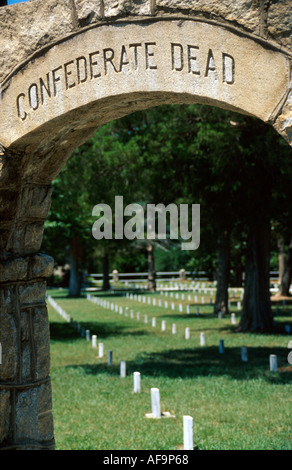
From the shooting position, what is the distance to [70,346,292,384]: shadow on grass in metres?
12.1

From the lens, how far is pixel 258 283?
61.4ft

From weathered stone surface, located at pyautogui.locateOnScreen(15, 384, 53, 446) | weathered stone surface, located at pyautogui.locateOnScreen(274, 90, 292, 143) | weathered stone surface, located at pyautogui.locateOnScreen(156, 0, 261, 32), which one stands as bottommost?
weathered stone surface, located at pyautogui.locateOnScreen(15, 384, 53, 446)

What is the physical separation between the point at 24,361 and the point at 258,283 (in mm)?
14353

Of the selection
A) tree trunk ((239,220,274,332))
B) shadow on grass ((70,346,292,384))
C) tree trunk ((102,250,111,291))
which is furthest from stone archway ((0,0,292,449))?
tree trunk ((102,250,111,291))

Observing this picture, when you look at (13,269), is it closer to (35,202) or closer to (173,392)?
(35,202)

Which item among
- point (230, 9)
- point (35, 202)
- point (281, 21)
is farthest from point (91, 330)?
point (281, 21)

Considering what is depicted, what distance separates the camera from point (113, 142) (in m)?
15.7

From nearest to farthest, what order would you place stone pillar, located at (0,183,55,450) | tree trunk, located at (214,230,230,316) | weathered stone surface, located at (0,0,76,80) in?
weathered stone surface, located at (0,0,76,80)
stone pillar, located at (0,183,55,450)
tree trunk, located at (214,230,230,316)

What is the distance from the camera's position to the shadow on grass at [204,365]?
39.7 feet

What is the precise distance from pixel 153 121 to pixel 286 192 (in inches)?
169

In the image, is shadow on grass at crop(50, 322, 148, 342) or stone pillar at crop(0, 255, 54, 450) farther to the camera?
shadow on grass at crop(50, 322, 148, 342)

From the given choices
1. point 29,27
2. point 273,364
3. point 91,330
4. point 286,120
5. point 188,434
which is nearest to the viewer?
point 286,120

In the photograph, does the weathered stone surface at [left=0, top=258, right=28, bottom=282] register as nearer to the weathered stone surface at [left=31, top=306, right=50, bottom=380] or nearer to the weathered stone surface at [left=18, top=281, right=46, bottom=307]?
the weathered stone surface at [left=18, top=281, right=46, bottom=307]
